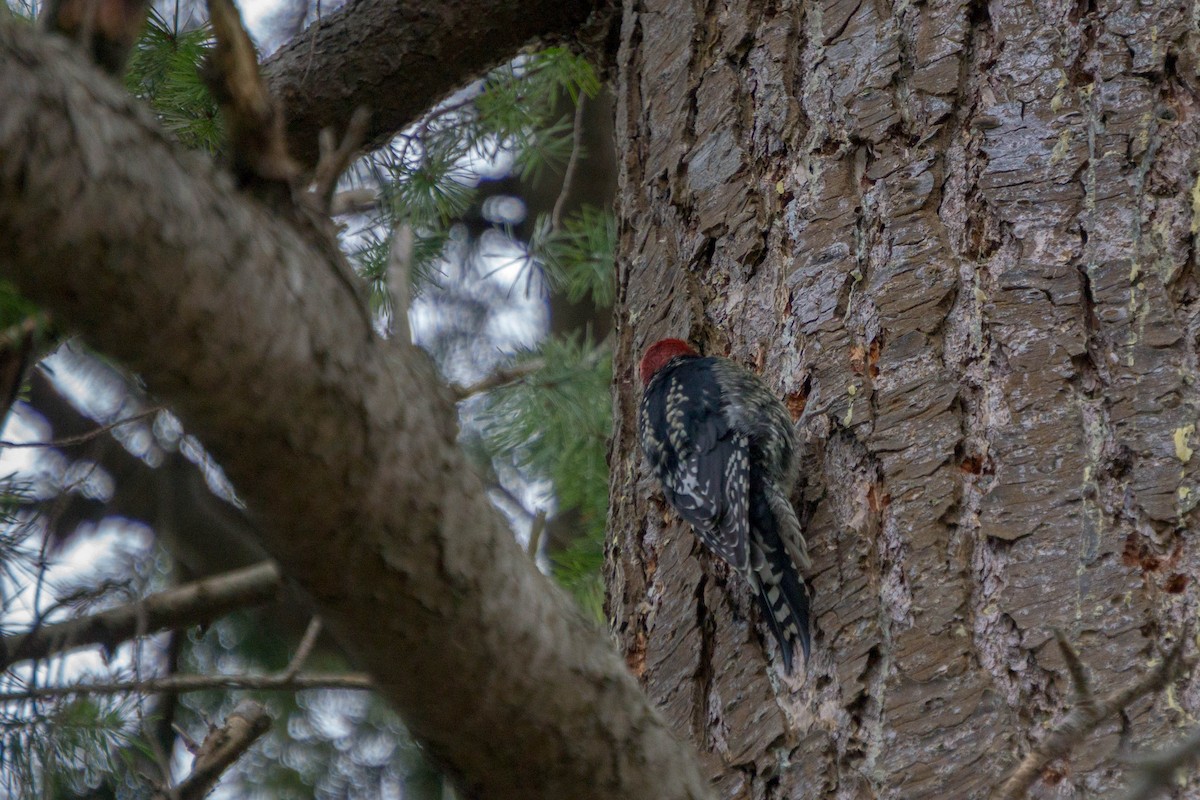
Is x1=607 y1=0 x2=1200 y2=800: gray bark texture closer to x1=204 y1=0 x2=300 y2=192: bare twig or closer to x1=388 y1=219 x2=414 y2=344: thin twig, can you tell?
x1=388 y1=219 x2=414 y2=344: thin twig

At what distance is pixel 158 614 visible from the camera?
103 inches

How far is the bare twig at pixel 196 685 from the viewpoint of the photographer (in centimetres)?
199

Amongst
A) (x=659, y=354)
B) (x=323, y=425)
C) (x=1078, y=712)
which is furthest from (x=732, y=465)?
(x=323, y=425)

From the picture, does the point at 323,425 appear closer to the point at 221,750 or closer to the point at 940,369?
the point at 221,750

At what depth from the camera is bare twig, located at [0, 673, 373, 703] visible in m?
1.99

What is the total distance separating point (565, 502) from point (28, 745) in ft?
6.24

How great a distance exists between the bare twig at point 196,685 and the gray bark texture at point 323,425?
0.64m

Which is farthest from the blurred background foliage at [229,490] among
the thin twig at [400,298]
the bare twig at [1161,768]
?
the bare twig at [1161,768]

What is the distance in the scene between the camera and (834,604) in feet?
7.00

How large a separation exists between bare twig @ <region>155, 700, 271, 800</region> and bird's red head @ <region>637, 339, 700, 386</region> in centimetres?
123

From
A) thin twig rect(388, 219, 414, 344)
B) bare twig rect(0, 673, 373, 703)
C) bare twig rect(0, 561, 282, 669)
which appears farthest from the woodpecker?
thin twig rect(388, 219, 414, 344)

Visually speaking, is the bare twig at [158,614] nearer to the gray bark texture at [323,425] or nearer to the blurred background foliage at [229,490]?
the blurred background foliage at [229,490]

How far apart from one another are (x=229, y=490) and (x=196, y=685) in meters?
0.63

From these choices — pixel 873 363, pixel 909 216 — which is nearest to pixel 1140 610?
pixel 873 363
